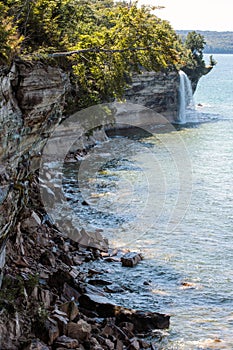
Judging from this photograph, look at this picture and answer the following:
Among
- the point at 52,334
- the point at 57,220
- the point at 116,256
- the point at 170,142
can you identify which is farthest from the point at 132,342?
the point at 170,142

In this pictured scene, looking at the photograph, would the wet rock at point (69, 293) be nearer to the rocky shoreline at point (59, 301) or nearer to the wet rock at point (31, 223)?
the rocky shoreline at point (59, 301)

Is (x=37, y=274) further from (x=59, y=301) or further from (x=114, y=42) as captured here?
(x=114, y=42)

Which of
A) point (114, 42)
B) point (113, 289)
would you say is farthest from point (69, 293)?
point (114, 42)

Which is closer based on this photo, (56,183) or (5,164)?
(5,164)

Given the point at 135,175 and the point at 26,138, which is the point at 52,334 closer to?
the point at 26,138

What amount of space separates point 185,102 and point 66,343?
49.2 metres

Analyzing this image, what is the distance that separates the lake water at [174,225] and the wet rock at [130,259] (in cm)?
23

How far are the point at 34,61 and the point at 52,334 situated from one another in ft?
20.9

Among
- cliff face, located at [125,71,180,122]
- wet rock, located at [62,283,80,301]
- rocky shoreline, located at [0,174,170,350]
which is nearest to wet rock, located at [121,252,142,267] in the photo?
rocky shoreline, located at [0,174,170,350]

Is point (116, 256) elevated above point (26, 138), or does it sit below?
below

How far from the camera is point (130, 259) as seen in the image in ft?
64.1

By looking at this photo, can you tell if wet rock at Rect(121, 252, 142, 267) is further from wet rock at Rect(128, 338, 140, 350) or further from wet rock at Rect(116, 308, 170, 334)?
wet rock at Rect(128, 338, 140, 350)

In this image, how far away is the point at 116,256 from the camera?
2053cm

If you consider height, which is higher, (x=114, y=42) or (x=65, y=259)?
(x=114, y=42)
